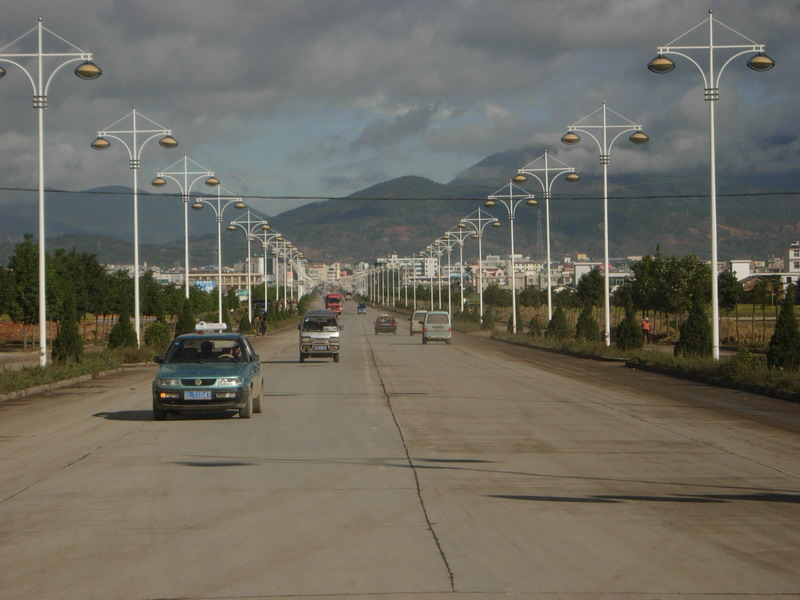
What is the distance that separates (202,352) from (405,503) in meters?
10.0

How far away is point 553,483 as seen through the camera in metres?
11.2

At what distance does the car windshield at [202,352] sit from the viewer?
61.8 ft

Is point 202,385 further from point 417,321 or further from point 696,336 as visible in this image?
point 417,321

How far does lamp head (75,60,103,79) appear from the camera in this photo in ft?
90.2

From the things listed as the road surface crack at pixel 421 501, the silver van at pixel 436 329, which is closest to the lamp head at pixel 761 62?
the road surface crack at pixel 421 501

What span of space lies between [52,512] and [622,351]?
1295 inches

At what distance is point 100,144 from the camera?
35.2 metres

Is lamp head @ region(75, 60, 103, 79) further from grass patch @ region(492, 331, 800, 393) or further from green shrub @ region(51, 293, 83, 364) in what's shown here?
grass patch @ region(492, 331, 800, 393)

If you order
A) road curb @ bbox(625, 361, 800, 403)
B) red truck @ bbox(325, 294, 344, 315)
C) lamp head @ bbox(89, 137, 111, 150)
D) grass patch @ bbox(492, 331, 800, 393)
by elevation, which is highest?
lamp head @ bbox(89, 137, 111, 150)

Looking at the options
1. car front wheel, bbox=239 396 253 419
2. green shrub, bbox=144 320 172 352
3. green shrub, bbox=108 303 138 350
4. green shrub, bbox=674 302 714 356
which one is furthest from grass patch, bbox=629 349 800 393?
green shrub, bbox=144 320 172 352

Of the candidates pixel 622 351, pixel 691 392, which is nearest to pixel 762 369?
pixel 691 392

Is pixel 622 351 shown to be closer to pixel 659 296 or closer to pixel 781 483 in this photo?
pixel 659 296

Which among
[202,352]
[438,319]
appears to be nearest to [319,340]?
[438,319]

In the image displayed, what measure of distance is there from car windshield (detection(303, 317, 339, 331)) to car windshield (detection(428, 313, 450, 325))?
17741 millimetres
